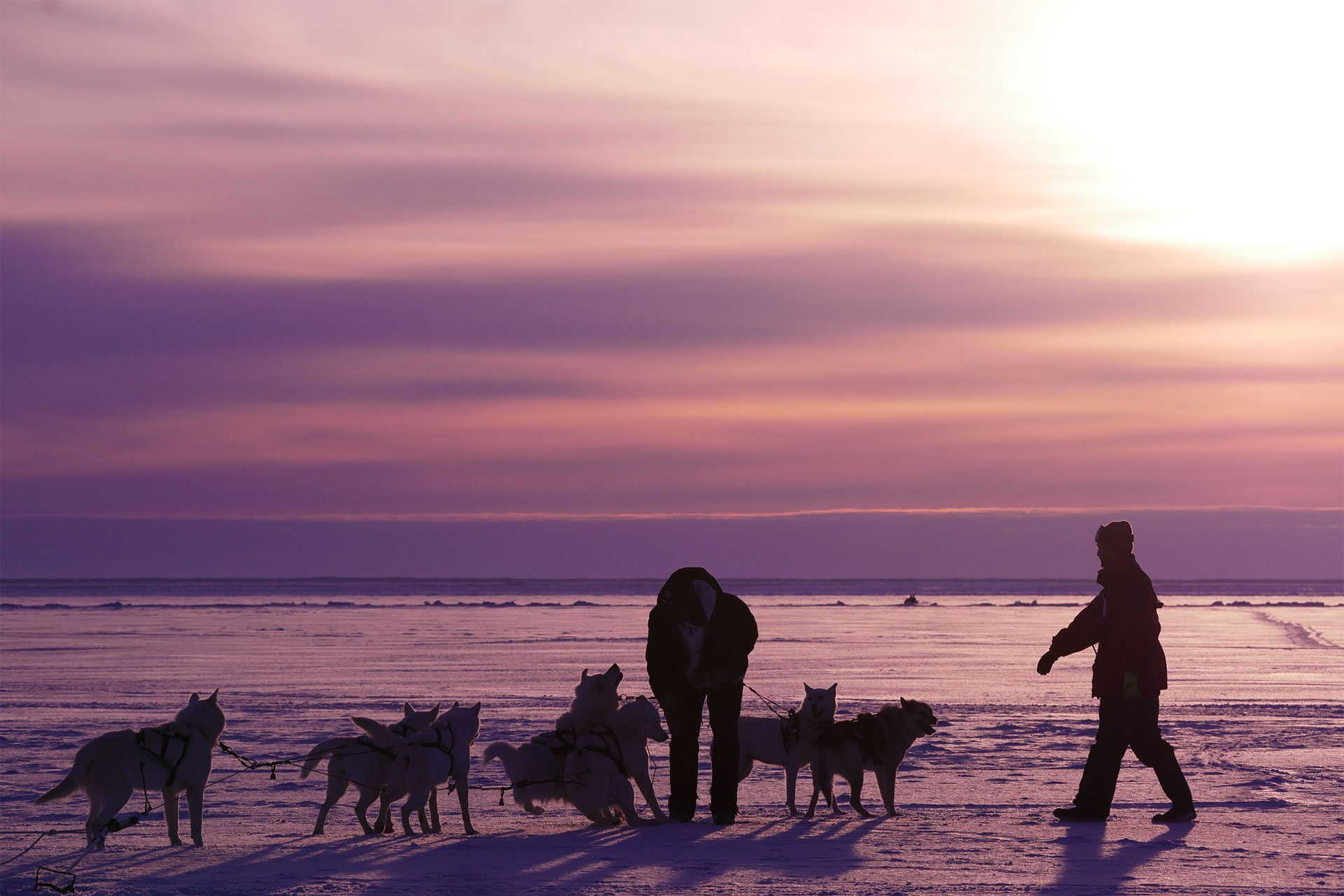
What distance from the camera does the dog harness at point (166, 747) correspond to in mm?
7438

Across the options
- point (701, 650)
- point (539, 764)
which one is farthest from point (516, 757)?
point (701, 650)

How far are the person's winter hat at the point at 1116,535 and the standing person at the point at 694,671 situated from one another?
8.18 feet

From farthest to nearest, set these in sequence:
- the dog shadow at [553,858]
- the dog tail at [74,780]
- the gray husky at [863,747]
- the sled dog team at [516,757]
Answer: the gray husky at [863,747] → the sled dog team at [516,757] → the dog tail at [74,780] → the dog shadow at [553,858]

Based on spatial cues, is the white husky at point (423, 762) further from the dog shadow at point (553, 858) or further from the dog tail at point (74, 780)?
the dog tail at point (74, 780)

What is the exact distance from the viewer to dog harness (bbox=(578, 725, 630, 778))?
27.7 feet

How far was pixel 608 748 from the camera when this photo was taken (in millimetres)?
8484

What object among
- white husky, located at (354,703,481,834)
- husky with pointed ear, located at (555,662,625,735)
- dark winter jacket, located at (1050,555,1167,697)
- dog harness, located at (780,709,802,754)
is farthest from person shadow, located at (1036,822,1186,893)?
white husky, located at (354,703,481,834)

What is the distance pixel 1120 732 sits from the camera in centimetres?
840

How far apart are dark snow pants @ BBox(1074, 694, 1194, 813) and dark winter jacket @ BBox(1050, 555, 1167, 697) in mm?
123

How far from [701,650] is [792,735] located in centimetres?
101

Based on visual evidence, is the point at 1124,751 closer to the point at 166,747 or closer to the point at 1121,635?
the point at 1121,635

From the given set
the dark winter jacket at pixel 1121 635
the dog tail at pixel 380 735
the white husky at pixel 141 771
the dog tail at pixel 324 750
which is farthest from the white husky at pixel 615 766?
the dark winter jacket at pixel 1121 635

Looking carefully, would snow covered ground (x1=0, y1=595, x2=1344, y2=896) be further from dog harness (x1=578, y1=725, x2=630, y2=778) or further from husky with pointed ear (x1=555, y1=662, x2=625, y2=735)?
husky with pointed ear (x1=555, y1=662, x2=625, y2=735)

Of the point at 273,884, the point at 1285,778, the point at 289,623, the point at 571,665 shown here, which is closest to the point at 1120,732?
the point at 1285,778
